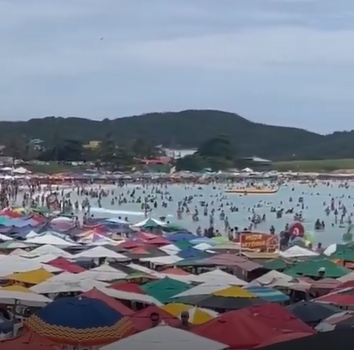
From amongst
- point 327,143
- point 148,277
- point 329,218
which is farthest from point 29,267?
point 327,143

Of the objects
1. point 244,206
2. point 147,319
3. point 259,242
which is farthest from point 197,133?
point 147,319

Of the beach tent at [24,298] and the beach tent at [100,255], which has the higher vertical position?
the beach tent at [24,298]

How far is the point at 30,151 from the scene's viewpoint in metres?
56.8

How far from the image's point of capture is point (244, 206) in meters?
40.2

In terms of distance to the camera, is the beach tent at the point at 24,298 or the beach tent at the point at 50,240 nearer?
the beach tent at the point at 24,298

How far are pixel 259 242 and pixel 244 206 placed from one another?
27.3 meters

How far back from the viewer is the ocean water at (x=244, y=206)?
93.0 feet

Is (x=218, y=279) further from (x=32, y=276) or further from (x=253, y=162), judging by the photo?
(x=253, y=162)

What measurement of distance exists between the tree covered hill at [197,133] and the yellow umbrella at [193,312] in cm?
3439

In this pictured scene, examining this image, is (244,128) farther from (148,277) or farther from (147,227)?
(148,277)

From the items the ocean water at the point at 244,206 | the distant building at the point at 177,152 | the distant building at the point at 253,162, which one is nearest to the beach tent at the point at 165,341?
the ocean water at the point at 244,206

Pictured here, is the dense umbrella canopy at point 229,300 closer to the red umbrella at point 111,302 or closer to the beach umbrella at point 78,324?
the red umbrella at point 111,302

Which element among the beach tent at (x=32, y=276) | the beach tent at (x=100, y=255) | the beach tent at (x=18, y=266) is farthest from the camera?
the beach tent at (x=100, y=255)

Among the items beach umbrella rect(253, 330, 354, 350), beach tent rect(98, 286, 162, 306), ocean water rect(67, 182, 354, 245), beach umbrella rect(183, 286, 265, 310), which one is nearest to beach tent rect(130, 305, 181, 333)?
beach umbrella rect(183, 286, 265, 310)
